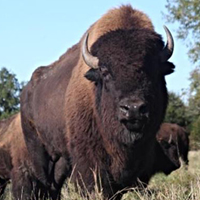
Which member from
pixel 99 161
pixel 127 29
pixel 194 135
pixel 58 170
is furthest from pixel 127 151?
pixel 194 135

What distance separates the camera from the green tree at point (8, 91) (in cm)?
5588

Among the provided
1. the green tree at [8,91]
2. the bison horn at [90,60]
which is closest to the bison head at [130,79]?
Result: the bison horn at [90,60]

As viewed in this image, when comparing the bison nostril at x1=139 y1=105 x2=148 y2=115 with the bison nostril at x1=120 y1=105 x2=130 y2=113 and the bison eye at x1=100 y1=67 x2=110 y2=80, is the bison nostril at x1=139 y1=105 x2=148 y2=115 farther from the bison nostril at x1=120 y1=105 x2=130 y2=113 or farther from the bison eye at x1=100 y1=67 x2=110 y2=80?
the bison eye at x1=100 y1=67 x2=110 y2=80

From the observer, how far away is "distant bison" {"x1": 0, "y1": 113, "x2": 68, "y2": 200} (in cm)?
1037

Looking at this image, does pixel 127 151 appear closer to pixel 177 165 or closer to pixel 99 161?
pixel 99 161

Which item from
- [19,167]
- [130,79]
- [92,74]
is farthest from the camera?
[19,167]

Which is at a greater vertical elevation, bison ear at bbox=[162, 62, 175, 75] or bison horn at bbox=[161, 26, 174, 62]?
bison horn at bbox=[161, 26, 174, 62]

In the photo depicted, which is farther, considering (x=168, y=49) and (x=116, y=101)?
(x=168, y=49)

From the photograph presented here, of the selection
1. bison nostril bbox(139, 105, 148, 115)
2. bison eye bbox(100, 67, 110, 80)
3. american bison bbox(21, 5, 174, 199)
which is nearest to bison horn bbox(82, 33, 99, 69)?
american bison bbox(21, 5, 174, 199)

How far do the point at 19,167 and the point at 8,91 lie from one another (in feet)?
159

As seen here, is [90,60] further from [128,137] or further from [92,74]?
[128,137]

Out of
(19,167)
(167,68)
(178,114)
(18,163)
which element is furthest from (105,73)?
(178,114)

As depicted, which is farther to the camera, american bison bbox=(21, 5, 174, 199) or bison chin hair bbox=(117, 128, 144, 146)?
bison chin hair bbox=(117, 128, 144, 146)

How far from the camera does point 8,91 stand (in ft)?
193
